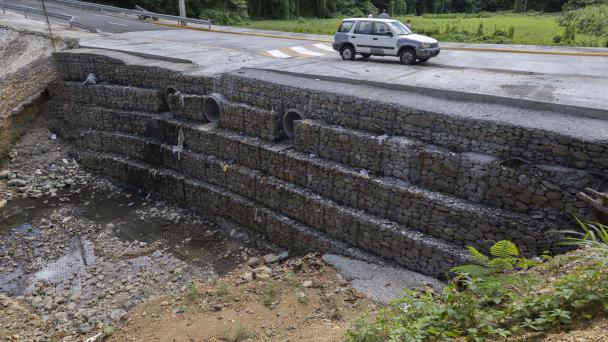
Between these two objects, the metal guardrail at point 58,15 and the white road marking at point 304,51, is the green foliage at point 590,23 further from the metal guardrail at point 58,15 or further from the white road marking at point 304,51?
the metal guardrail at point 58,15

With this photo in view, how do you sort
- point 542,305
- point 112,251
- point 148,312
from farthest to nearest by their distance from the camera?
1. point 112,251
2. point 148,312
3. point 542,305

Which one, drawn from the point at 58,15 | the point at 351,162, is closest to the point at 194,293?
the point at 351,162

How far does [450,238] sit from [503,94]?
420 cm

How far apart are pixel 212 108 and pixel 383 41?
646 centimetres

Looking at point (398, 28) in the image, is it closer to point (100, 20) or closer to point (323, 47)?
point (323, 47)

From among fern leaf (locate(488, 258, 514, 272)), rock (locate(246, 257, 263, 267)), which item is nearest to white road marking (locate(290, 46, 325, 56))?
rock (locate(246, 257, 263, 267))

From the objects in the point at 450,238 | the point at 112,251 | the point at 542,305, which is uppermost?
the point at 542,305

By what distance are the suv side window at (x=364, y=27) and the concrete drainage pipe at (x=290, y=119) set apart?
16.2 feet

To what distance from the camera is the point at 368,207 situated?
1131 cm

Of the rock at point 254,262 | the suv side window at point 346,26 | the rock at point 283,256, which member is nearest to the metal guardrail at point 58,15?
the suv side window at point 346,26

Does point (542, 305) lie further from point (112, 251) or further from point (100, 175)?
point (100, 175)

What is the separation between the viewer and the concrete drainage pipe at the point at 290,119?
13359 mm

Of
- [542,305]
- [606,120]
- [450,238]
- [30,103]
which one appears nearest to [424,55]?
[606,120]

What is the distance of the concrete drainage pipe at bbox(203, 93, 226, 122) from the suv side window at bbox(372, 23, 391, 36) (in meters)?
5.86
